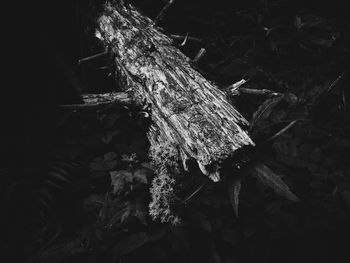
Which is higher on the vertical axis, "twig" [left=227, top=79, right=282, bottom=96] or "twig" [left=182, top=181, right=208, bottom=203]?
"twig" [left=227, top=79, right=282, bottom=96]

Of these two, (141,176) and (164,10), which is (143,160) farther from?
(164,10)

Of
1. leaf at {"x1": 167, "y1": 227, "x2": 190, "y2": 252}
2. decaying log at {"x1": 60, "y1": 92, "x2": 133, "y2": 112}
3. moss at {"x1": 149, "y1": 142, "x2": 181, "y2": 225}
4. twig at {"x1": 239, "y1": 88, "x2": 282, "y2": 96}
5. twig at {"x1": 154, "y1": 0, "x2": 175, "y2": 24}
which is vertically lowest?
leaf at {"x1": 167, "y1": 227, "x2": 190, "y2": 252}

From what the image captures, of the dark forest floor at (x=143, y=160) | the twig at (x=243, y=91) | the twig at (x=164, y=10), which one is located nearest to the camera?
the dark forest floor at (x=143, y=160)

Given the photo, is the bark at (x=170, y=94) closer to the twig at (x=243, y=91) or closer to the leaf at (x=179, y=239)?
the twig at (x=243, y=91)

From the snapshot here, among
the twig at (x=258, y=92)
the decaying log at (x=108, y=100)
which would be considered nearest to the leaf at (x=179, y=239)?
the decaying log at (x=108, y=100)

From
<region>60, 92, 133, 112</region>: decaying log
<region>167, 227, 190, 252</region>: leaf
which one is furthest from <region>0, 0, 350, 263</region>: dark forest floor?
<region>60, 92, 133, 112</region>: decaying log

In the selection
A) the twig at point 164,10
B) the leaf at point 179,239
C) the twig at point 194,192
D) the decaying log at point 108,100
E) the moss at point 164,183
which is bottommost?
the leaf at point 179,239

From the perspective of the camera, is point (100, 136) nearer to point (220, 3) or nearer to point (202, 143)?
point (202, 143)

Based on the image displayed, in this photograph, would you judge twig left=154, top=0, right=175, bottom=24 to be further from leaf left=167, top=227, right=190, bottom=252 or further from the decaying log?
leaf left=167, top=227, right=190, bottom=252
